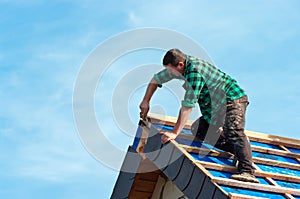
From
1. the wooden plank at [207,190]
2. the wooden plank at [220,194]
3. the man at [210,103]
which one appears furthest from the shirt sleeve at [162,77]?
the wooden plank at [220,194]

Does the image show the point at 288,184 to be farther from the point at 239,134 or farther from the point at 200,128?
the point at 200,128

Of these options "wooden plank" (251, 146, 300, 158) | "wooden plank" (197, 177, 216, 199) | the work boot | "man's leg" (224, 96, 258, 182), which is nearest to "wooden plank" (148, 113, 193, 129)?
"man's leg" (224, 96, 258, 182)

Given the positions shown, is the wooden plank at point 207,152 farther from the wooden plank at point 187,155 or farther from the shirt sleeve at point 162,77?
the shirt sleeve at point 162,77

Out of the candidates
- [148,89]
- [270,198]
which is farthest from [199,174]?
[148,89]

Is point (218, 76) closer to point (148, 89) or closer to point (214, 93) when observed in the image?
point (214, 93)

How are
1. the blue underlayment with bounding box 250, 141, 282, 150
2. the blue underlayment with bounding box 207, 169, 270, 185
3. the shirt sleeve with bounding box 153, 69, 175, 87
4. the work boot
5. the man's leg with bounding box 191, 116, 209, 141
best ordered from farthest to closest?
the blue underlayment with bounding box 250, 141, 282, 150 < the man's leg with bounding box 191, 116, 209, 141 < the shirt sleeve with bounding box 153, 69, 175, 87 < the blue underlayment with bounding box 207, 169, 270, 185 < the work boot

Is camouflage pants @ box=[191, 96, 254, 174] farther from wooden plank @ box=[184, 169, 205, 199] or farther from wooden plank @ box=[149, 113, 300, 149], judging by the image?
wooden plank @ box=[184, 169, 205, 199]

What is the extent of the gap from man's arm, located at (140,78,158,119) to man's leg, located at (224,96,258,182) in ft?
3.45

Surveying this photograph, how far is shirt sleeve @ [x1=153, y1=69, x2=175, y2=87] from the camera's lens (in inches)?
314

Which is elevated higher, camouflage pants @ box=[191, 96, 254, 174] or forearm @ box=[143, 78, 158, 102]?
forearm @ box=[143, 78, 158, 102]

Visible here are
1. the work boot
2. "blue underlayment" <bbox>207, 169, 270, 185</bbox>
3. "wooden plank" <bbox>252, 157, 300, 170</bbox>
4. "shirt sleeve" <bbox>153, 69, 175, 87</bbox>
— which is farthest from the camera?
"shirt sleeve" <bbox>153, 69, 175, 87</bbox>

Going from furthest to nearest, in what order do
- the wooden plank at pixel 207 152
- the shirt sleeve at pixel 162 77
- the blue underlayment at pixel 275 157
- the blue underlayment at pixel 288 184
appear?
the blue underlayment at pixel 275 157 < the shirt sleeve at pixel 162 77 < the wooden plank at pixel 207 152 < the blue underlayment at pixel 288 184

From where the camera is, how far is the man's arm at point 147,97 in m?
8.17

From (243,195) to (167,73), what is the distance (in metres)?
2.24
